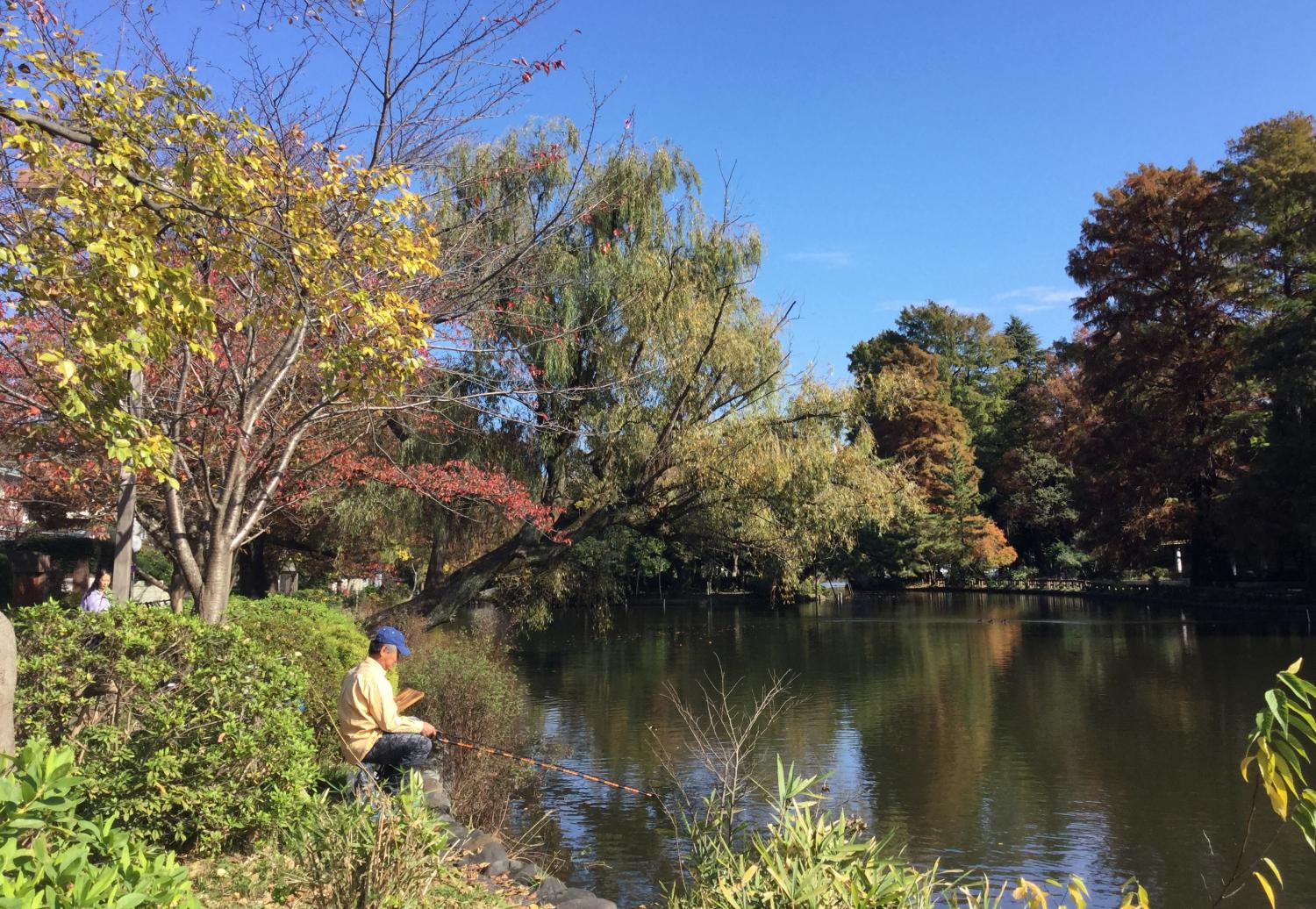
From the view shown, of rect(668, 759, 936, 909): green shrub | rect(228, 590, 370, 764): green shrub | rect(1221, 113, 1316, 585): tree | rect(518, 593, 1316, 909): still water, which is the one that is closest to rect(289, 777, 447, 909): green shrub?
rect(668, 759, 936, 909): green shrub

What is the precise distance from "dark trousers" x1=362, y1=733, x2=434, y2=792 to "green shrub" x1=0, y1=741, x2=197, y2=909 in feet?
7.40

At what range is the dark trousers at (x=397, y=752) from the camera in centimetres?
514

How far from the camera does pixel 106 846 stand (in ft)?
9.64

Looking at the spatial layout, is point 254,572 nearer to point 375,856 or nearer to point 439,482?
point 439,482

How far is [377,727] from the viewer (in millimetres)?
5125

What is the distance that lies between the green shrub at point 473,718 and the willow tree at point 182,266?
263 centimetres

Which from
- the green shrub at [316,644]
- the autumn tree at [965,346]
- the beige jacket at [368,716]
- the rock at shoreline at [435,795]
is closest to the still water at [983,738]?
the rock at shoreline at [435,795]

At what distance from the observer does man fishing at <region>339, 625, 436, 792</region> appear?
5.12 metres

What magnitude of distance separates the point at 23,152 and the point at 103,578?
651cm

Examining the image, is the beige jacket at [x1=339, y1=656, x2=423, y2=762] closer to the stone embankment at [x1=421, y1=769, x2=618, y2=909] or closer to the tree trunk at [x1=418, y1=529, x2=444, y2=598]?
the stone embankment at [x1=421, y1=769, x2=618, y2=909]

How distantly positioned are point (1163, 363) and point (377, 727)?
103 feet

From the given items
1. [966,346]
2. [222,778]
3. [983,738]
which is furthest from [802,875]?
[966,346]

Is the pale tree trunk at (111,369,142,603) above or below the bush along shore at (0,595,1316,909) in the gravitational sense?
above


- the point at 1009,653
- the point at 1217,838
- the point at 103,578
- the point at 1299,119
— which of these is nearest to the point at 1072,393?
the point at 1299,119
